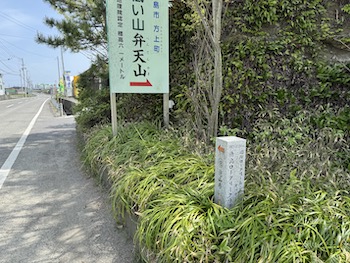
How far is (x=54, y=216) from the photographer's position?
9.83 feet

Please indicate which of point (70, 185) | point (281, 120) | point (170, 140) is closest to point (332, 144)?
point (281, 120)

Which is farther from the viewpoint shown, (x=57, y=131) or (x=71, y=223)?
(x=57, y=131)

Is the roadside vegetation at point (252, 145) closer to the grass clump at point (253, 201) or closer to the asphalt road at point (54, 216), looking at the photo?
the grass clump at point (253, 201)

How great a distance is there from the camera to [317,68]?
12.8 ft

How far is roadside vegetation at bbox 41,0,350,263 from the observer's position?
165 centimetres

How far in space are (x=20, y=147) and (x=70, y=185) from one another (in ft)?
11.0

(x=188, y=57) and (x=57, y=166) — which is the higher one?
(x=188, y=57)

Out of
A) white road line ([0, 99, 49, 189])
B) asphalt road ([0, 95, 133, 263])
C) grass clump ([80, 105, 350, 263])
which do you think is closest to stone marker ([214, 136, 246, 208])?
grass clump ([80, 105, 350, 263])

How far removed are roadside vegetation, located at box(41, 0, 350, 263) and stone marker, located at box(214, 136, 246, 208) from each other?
0.31 feet

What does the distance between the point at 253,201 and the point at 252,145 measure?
1.66 m

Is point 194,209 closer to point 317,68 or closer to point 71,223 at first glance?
point 71,223

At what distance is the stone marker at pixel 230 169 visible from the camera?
1885 mm

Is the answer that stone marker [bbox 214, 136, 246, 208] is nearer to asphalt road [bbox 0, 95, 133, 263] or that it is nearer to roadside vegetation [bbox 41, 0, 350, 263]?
roadside vegetation [bbox 41, 0, 350, 263]

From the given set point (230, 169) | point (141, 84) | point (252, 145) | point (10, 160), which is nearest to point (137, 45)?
point (141, 84)
